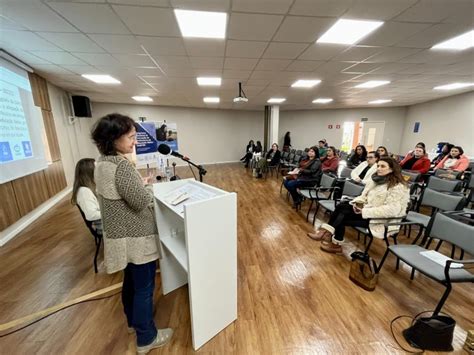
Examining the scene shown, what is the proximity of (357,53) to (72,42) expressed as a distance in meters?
4.21

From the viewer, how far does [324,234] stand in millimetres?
2773

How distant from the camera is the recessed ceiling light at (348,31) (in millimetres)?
2329

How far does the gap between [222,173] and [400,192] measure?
18.9 ft

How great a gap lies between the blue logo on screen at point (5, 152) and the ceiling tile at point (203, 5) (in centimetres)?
313

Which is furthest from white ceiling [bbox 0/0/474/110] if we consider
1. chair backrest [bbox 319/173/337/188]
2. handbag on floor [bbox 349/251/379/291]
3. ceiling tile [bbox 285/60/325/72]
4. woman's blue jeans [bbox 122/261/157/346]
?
handbag on floor [bbox 349/251/379/291]

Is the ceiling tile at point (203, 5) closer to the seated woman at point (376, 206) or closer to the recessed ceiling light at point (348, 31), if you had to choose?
the recessed ceiling light at point (348, 31)

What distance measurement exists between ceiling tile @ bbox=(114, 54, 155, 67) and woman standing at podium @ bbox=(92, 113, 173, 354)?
8.98ft

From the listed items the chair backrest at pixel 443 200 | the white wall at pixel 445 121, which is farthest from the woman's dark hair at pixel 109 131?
the white wall at pixel 445 121

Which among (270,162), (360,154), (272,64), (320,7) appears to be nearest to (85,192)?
(320,7)

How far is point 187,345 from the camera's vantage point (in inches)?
56.5

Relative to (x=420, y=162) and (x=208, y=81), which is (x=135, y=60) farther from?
(x=420, y=162)

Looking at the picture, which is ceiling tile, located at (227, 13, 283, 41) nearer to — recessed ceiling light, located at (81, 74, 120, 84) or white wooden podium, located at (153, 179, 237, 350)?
white wooden podium, located at (153, 179, 237, 350)

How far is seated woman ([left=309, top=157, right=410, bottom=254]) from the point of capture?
217 centimetres

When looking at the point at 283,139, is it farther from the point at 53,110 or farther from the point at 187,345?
the point at 187,345
